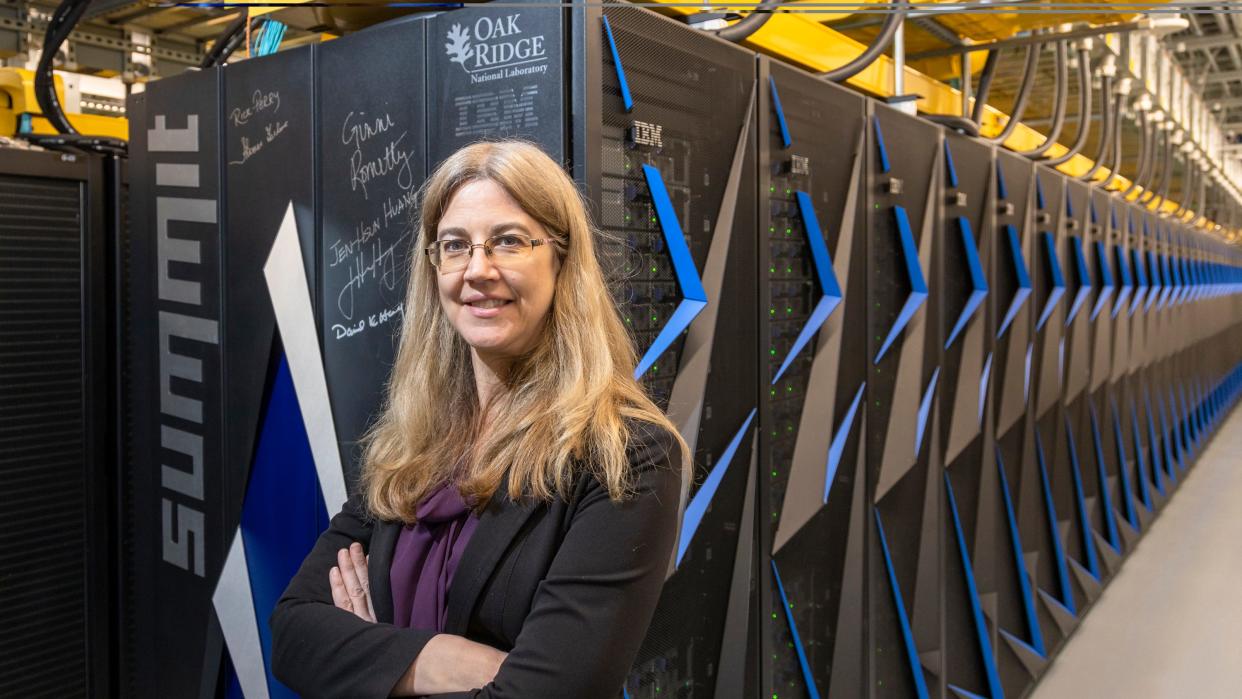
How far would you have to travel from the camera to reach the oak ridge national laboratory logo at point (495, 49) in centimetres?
162

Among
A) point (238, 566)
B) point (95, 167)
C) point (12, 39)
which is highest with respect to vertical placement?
point (12, 39)

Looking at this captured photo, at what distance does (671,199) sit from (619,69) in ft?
0.83

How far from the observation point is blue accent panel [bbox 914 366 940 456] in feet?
9.52

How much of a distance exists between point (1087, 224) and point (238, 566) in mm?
4266

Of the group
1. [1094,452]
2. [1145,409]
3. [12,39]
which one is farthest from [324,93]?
[1145,409]

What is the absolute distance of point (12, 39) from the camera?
3.89 metres

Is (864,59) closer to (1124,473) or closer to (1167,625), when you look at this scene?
(1167,625)

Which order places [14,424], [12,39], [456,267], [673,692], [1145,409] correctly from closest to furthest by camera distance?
1. [456,267]
2. [673,692]
3. [14,424]
4. [12,39]
5. [1145,409]

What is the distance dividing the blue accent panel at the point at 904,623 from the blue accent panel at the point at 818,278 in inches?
24.5

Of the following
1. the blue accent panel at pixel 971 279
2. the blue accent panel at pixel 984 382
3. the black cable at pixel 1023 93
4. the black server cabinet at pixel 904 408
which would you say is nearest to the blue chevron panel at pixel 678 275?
the black server cabinet at pixel 904 408

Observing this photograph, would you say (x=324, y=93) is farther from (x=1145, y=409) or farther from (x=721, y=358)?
(x=1145, y=409)

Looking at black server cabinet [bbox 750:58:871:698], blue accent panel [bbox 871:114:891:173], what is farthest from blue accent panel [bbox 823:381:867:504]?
blue accent panel [bbox 871:114:891:173]
